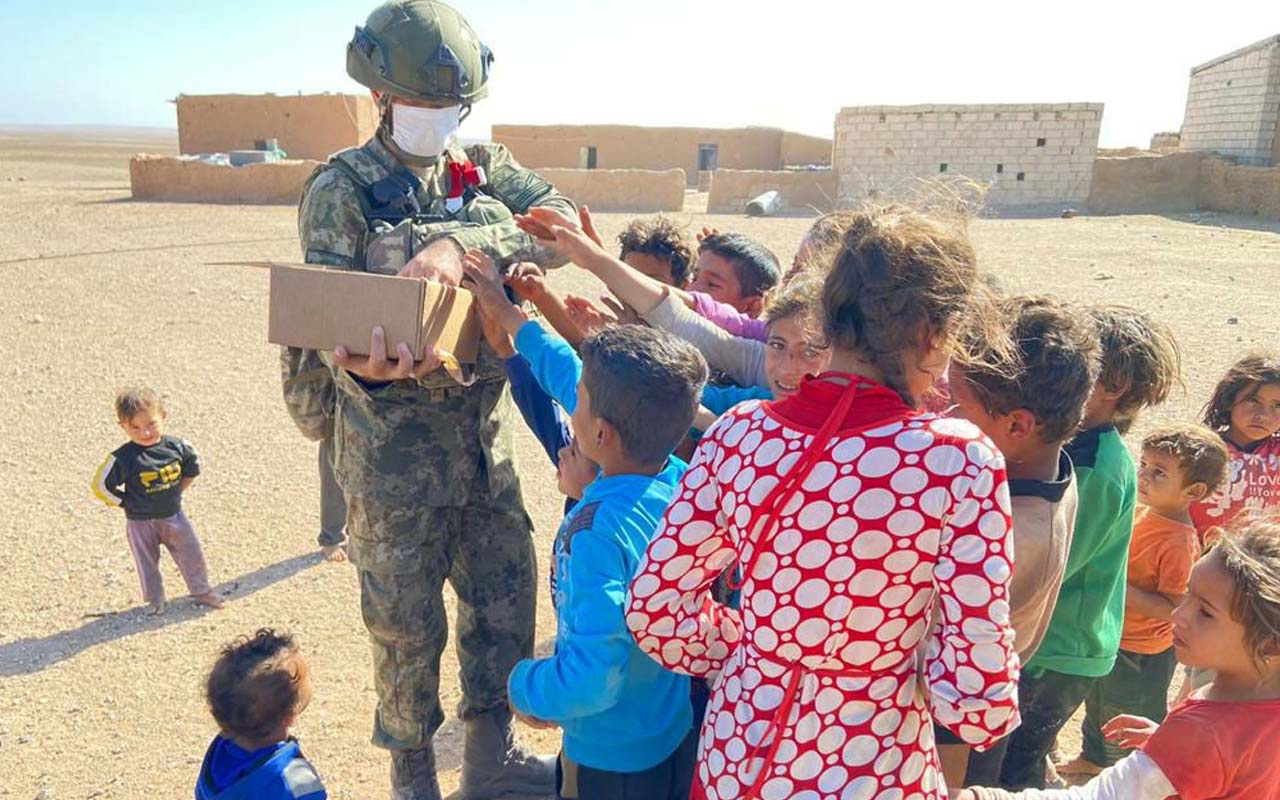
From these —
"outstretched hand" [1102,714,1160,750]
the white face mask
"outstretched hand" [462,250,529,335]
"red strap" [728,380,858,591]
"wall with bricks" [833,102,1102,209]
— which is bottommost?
"outstretched hand" [1102,714,1160,750]

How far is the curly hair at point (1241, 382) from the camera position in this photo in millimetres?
2840

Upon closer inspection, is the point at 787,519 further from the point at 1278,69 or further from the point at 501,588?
the point at 1278,69

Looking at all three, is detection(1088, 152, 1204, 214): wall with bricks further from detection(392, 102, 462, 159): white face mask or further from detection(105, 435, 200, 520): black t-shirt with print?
detection(392, 102, 462, 159): white face mask

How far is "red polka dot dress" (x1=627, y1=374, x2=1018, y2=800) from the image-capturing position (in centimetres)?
A: 138

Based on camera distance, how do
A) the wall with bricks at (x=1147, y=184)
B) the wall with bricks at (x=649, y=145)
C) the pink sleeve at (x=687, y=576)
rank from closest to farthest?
the pink sleeve at (x=687, y=576) < the wall with bricks at (x=1147, y=184) < the wall with bricks at (x=649, y=145)

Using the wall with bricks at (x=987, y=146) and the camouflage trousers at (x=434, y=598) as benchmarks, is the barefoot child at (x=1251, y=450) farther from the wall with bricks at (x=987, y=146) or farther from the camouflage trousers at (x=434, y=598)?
the wall with bricks at (x=987, y=146)

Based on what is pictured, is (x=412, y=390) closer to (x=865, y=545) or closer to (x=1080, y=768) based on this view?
(x=865, y=545)

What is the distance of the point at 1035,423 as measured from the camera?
1.80m

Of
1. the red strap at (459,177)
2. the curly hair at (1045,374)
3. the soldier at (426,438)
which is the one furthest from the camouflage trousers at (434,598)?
the curly hair at (1045,374)

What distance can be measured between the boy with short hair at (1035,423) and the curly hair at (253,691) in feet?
4.75

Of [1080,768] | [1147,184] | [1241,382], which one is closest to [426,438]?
[1080,768]

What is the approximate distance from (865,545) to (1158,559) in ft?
5.46

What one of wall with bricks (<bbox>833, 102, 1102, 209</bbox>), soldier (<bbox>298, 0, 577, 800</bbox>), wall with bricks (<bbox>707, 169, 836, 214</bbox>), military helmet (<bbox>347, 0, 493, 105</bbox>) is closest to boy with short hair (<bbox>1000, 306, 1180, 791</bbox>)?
soldier (<bbox>298, 0, 577, 800</bbox>)

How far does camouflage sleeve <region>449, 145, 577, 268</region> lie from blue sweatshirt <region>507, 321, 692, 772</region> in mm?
886
